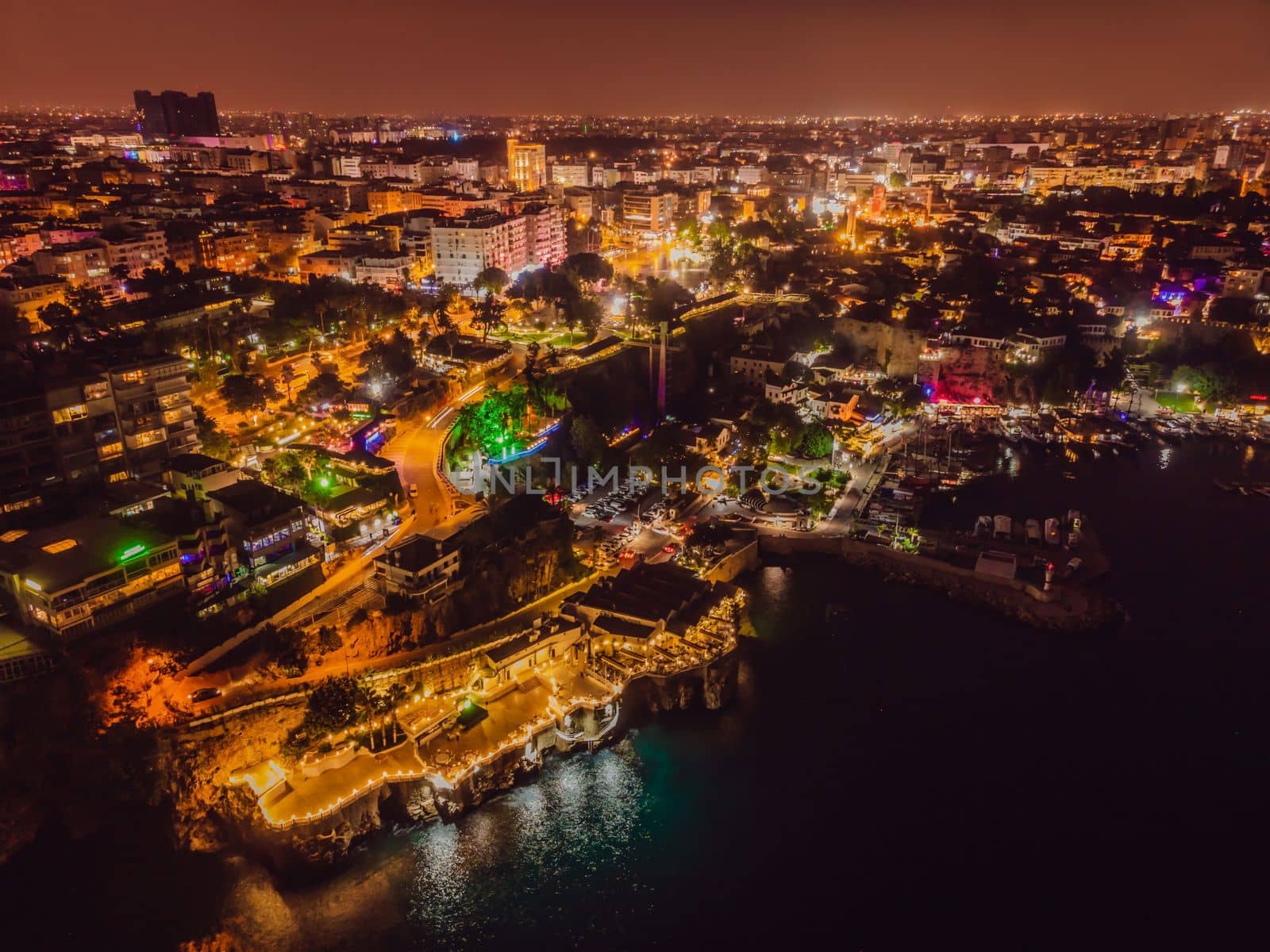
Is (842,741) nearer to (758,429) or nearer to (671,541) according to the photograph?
(671,541)

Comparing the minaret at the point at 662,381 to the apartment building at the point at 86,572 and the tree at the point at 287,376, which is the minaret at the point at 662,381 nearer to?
the tree at the point at 287,376

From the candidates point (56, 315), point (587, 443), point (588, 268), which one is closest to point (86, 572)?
point (587, 443)

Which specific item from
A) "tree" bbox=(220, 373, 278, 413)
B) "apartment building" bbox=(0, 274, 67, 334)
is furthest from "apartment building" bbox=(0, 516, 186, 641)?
"apartment building" bbox=(0, 274, 67, 334)

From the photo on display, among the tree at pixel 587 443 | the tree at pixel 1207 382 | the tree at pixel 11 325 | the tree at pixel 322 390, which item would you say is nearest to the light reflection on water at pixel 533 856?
the tree at pixel 587 443

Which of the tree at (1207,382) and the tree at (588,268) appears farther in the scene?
the tree at (588,268)

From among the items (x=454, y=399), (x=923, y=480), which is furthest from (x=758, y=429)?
(x=454, y=399)

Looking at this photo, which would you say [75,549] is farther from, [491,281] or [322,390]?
[491,281]

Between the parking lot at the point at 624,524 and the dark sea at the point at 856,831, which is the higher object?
the parking lot at the point at 624,524

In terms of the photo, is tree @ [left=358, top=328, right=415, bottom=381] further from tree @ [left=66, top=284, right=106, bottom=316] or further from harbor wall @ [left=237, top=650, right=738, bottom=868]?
harbor wall @ [left=237, top=650, right=738, bottom=868]
